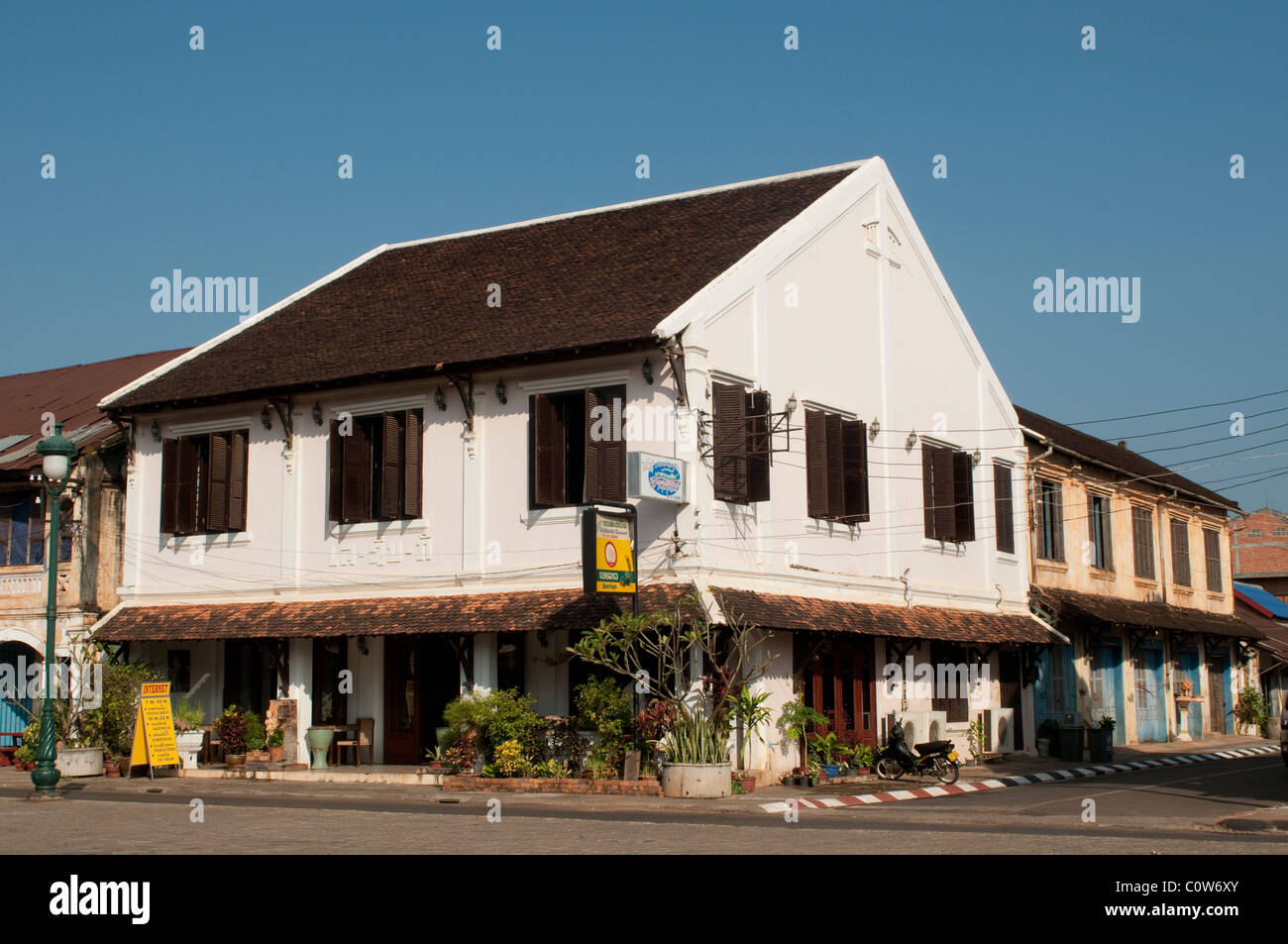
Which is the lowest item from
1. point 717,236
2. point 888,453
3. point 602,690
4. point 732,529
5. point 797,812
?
point 797,812

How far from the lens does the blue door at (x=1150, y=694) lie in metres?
36.3

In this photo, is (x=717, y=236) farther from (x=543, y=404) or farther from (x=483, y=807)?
(x=483, y=807)

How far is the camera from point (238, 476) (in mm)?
26422

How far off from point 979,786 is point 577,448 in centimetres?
816

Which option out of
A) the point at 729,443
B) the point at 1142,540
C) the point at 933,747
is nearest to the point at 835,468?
the point at 729,443

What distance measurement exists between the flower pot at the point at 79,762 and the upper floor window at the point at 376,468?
18.9 ft

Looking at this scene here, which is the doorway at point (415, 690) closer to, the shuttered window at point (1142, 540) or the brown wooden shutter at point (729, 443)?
the brown wooden shutter at point (729, 443)

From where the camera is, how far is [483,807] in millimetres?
19438

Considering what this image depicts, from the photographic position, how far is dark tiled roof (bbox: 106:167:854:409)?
23.5 metres

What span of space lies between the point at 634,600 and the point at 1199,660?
24838 mm

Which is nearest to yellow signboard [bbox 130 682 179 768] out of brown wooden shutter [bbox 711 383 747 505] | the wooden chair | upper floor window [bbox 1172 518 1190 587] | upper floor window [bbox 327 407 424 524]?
the wooden chair

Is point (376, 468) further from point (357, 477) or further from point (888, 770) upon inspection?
point (888, 770)
